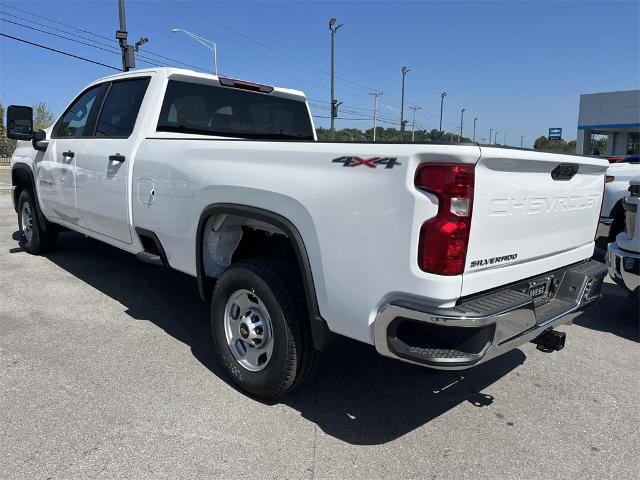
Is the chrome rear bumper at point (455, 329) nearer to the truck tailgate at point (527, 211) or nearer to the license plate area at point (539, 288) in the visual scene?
the truck tailgate at point (527, 211)

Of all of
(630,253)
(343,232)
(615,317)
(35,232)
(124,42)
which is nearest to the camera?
(343,232)

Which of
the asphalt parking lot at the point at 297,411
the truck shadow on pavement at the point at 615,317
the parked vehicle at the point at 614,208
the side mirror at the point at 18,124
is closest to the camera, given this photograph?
the asphalt parking lot at the point at 297,411

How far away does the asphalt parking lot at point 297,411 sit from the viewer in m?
2.68

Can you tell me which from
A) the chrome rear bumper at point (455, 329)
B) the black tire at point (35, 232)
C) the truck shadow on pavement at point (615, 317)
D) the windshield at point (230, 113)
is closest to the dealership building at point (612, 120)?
the truck shadow on pavement at point (615, 317)

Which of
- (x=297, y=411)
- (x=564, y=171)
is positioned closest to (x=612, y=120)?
(x=564, y=171)

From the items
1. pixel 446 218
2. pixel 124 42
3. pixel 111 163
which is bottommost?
pixel 446 218

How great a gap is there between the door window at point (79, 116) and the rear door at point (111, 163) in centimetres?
30

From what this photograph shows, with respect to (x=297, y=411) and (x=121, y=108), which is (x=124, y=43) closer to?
(x=121, y=108)

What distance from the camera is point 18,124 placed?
5953 millimetres

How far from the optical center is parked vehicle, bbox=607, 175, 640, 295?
179 inches

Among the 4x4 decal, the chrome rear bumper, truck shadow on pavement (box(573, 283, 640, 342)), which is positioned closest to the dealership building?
truck shadow on pavement (box(573, 283, 640, 342))

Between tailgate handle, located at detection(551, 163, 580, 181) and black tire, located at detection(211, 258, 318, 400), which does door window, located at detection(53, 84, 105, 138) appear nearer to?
black tire, located at detection(211, 258, 318, 400)

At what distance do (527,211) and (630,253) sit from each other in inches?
99.3

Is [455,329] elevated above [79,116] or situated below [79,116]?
below
